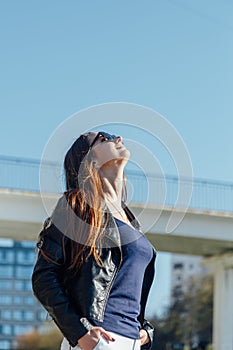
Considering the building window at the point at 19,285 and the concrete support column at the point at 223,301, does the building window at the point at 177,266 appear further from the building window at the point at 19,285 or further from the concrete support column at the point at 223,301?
the concrete support column at the point at 223,301

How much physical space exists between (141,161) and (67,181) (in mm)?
338

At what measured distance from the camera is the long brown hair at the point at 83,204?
2764mm

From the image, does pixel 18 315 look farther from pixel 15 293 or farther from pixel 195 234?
pixel 195 234

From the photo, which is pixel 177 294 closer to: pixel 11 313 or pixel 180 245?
pixel 180 245

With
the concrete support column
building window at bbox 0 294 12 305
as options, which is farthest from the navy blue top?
building window at bbox 0 294 12 305

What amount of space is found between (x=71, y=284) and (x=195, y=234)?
20.0 m

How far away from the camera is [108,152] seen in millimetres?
2912

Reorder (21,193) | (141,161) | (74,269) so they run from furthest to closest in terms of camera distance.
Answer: (21,193)
(141,161)
(74,269)

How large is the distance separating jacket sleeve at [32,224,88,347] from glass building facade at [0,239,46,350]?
113 m

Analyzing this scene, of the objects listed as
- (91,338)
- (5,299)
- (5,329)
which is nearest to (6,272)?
(5,299)

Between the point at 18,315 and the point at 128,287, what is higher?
the point at 128,287

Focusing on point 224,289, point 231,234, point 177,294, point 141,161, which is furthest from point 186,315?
point 141,161

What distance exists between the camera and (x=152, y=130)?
3.04 m

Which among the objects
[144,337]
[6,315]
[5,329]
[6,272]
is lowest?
[5,329]
